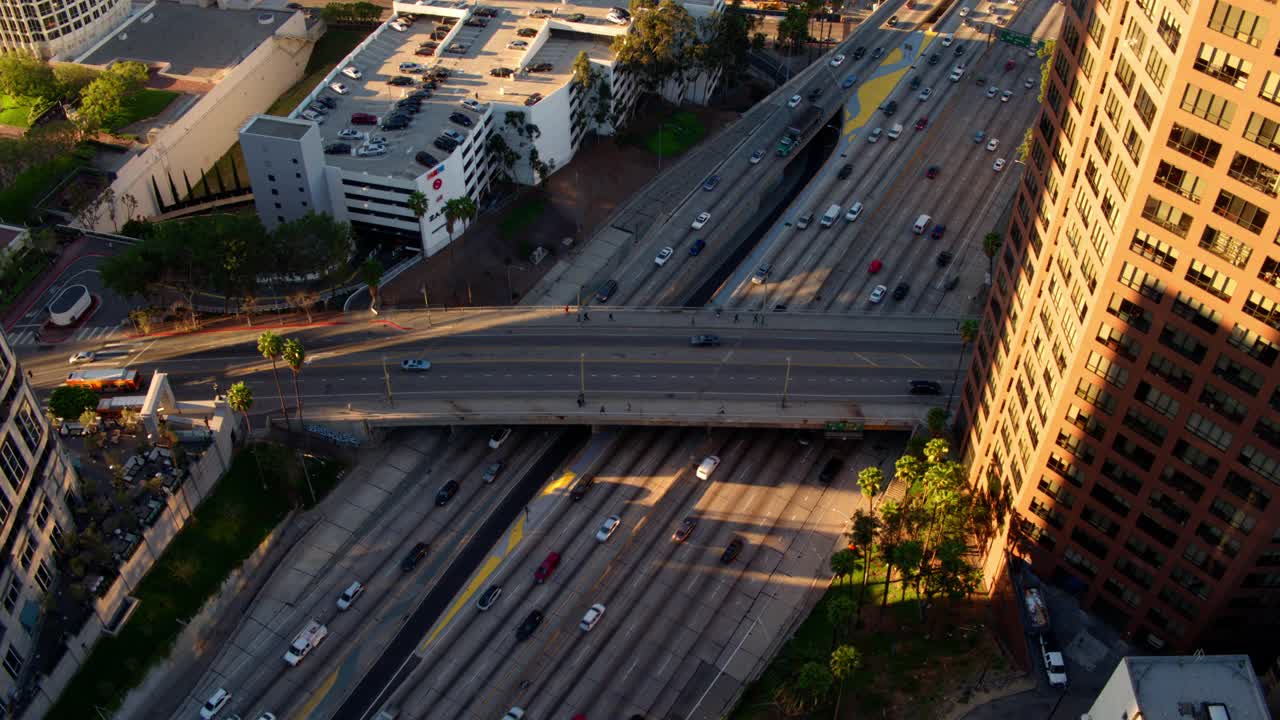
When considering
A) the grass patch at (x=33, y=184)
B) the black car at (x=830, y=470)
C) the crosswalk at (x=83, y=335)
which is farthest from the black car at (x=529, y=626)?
the grass patch at (x=33, y=184)

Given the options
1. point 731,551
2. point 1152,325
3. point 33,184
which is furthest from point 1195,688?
point 33,184

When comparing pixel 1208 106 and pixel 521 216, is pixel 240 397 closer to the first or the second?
pixel 521 216

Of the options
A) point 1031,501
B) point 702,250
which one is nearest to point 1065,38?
point 1031,501

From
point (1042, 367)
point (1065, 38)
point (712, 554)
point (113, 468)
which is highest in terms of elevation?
point (1065, 38)

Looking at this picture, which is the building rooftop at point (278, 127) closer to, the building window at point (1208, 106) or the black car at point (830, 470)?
the black car at point (830, 470)

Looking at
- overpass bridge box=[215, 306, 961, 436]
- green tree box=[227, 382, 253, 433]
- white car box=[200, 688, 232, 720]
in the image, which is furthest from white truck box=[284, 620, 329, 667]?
overpass bridge box=[215, 306, 961, 436]

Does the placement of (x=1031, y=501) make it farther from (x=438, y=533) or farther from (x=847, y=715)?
(x=438, y=533)
